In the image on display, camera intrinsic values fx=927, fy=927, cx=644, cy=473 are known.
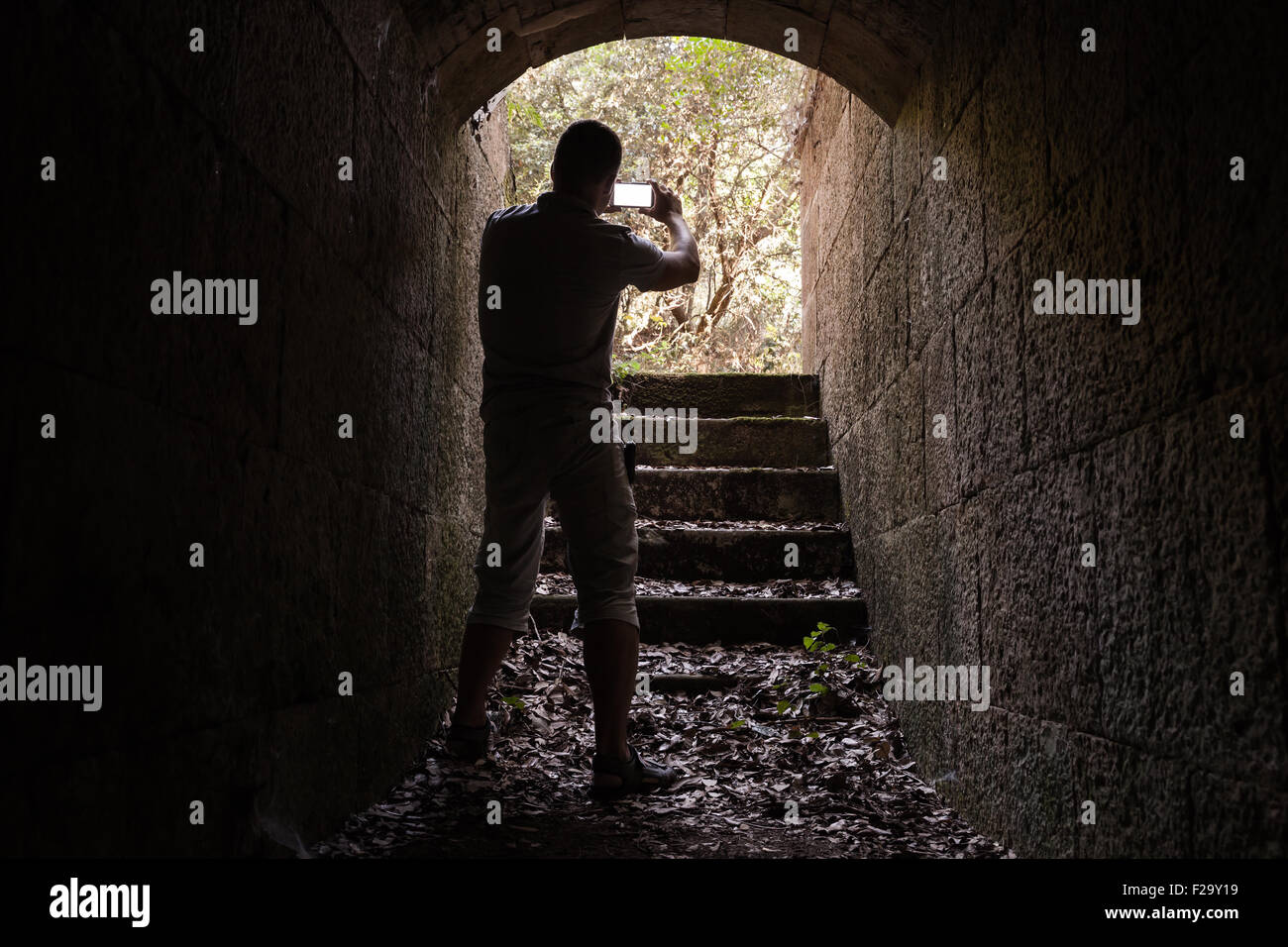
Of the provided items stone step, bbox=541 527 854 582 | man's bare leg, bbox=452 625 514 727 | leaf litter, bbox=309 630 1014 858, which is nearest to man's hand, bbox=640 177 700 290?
man's bare leg, bbox=452 625 514 727

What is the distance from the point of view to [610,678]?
9.29 ft

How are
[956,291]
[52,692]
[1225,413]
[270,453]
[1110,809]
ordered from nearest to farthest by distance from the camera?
[52,692] → [1225,413] → [1110,809] → [270,453] → [956,291]

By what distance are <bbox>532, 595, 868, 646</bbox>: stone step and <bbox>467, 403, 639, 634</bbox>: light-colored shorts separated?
140 centimetres

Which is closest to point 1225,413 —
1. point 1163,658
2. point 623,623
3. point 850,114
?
point 1163,658

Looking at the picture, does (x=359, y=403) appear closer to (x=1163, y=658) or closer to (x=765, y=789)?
(x=765, y=789)

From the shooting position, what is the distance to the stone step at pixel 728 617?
429 centimetres

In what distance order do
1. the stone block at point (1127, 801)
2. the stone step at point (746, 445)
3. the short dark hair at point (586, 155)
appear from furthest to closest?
the stone step at point (746, 445)
the short dark hair at point (586, 155)
the stone block at point (1127, 801)

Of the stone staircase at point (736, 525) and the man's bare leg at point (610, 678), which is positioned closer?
the man's bare leg at point (610, 678)

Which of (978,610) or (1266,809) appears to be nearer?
(1266,809)

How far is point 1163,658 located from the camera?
1.49 m

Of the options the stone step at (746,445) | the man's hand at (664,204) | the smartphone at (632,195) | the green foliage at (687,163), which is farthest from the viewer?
the green foliage at (687,163)

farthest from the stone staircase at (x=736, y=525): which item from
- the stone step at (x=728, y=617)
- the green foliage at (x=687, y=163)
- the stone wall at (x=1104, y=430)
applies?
the green foliage at (x=687, y=163)

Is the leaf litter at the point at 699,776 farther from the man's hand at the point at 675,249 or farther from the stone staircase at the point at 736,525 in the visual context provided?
the man's hand at the point at 675,249
